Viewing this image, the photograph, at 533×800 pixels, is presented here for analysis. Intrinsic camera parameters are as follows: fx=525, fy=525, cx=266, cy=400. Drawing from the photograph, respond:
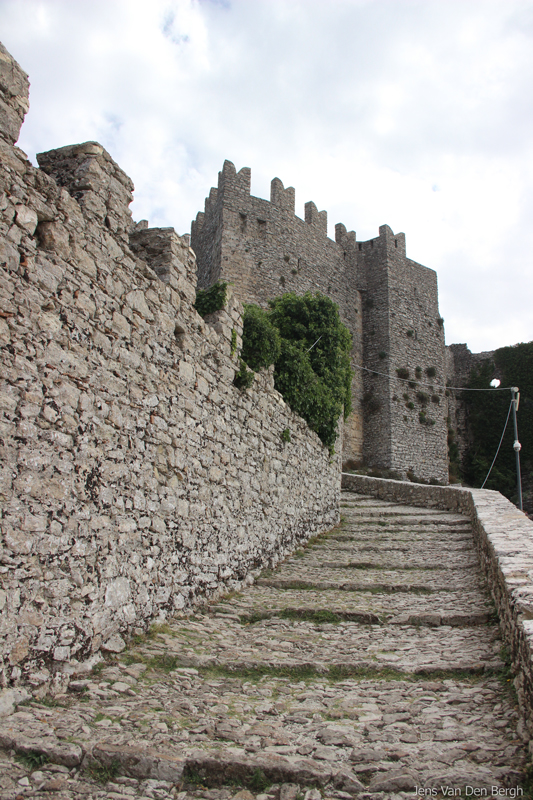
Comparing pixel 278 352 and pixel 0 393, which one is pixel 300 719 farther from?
pixel 278 352

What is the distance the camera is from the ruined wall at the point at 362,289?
21641mm

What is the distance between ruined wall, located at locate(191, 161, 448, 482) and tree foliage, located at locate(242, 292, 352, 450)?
31.4ft

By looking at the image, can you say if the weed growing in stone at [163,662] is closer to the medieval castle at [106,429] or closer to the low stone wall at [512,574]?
the medieval castle at [106,429]

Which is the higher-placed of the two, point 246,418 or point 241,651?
point 246,418

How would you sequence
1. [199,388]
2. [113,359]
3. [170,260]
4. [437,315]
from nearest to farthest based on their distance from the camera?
[113,359], [170,260], [199,388], [437,315]

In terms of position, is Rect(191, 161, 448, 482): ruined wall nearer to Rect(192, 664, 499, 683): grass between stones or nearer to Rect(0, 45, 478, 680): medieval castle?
Rect(0, 45, 478, 680): medieval castle

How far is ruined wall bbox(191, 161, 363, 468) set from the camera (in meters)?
21.3

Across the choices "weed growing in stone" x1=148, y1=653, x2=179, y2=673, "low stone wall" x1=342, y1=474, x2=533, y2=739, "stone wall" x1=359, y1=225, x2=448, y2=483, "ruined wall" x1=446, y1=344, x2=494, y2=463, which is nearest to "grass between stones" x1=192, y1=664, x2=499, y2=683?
"weed growing in stone" x1=148, y1=653, x2=179, y2=673

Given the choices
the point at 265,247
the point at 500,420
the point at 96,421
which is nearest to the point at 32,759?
the point at 96,421

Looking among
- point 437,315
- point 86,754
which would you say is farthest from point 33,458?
point 437,315

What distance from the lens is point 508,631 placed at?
4.01 metres

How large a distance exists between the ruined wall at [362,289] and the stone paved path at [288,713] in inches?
682

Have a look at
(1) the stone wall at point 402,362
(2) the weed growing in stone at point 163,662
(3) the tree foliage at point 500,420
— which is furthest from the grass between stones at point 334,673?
(3) the tree foliage at point 500,420

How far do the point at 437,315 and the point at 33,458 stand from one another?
28.1 metres
